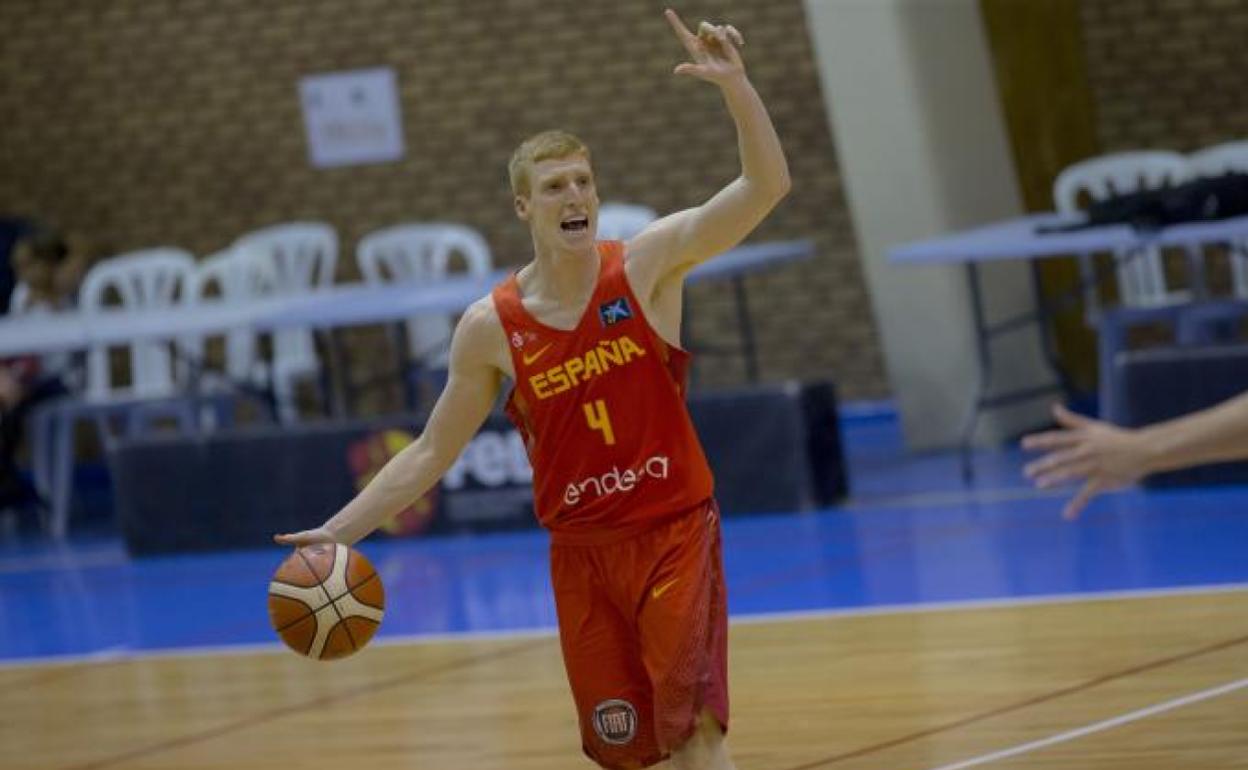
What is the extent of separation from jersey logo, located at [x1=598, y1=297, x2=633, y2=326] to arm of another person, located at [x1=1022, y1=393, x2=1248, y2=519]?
1.74 meters

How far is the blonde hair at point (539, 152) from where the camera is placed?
5.44 metres

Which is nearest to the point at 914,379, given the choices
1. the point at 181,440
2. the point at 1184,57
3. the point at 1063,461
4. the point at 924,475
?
the point at 924,475

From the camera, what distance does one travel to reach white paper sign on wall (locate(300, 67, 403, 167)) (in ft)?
49.7

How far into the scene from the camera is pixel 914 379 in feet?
40.8

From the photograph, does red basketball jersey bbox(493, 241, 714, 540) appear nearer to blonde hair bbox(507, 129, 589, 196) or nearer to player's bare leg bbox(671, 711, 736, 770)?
blonde hair bbox(507, 129, 589, 196)

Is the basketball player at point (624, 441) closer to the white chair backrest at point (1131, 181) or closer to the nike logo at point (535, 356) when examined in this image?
the nike logo at point (535, 356)

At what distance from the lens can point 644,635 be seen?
17.6 ft

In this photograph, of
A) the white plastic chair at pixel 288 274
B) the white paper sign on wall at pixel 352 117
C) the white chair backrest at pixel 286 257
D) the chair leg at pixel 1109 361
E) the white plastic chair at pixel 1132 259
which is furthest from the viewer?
the white paper sign on wall at pixel 352 117

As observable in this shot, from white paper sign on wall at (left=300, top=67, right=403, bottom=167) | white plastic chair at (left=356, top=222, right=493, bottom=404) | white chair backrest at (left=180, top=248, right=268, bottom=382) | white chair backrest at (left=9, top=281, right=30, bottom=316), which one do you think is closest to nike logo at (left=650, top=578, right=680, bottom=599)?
white plastic chair at (left=356, top=222, right=493, bottom=404)

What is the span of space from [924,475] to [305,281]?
4329 mm

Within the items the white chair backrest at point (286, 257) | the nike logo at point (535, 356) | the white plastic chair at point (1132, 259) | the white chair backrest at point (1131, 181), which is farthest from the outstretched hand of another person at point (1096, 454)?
the white chair backrest at point (286, 257)

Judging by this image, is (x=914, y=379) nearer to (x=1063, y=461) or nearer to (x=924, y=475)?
(x=924, y=475)

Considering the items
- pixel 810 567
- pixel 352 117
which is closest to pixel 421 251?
pixel 352 117

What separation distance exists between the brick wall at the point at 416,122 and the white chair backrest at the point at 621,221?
1.43m
